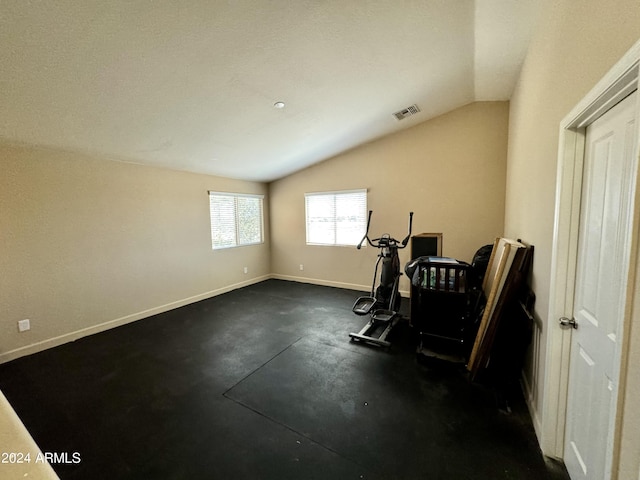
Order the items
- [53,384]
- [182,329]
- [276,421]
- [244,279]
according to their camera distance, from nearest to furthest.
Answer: [276,421]
[53,384]
[182,329]
[244,279]

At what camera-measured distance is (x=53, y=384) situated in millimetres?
2447

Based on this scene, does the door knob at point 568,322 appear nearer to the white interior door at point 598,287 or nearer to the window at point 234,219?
the white interior door at point 598,287

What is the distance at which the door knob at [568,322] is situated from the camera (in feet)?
4.84

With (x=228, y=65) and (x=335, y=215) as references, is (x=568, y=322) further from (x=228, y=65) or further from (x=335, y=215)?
(x=335, y=215)

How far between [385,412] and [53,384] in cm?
298

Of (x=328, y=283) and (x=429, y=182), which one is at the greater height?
(x=429, y=182)

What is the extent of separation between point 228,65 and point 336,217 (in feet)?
11.6

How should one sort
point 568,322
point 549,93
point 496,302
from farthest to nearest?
point 496,302 → point 549,93 → point 568,322

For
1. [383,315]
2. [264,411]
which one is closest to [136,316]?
[264,411]

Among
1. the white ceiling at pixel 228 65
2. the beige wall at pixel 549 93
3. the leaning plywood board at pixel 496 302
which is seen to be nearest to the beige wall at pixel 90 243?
the white ceiling at pixel 228 65

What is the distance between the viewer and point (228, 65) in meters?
2.24

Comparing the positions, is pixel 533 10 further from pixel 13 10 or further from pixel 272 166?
pixel 272 166

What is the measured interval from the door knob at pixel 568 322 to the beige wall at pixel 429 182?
112 inches

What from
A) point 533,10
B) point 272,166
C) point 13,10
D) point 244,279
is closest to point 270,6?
point 13,10
